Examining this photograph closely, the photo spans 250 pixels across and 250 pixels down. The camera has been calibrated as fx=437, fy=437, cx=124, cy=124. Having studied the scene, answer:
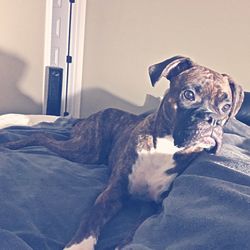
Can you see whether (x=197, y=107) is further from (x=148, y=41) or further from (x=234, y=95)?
(x=148, y=41)

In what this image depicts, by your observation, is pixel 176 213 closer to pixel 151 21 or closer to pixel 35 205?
pixel 35 205

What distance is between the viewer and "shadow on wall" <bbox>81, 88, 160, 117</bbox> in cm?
301

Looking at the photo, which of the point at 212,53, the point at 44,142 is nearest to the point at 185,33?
the point at 212,53

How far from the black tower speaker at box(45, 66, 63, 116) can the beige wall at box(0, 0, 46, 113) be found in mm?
79

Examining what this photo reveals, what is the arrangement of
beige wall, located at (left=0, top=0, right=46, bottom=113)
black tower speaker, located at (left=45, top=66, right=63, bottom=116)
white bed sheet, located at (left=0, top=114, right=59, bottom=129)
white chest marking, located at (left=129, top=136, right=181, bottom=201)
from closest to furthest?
white chest marking, located at (left=129, top=136, right=181, bottom=201), white bed sheet, located at (left=0, top=114, right=59, bottom=129), beige wall, located at (left=0, top=0, right=46, bottom=113), black tower speaker, located at (left=45, top=66, right=63, bottom=116)

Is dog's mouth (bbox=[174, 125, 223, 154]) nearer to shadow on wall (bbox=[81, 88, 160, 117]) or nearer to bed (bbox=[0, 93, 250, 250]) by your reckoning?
bed (bbox=[0, 93, 250, 250])

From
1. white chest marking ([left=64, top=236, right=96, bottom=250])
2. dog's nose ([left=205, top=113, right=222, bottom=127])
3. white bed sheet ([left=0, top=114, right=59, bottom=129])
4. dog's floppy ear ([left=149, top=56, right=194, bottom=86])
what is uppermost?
dog's floppy ear ([left=149, top=56, right=194, bottom=86])

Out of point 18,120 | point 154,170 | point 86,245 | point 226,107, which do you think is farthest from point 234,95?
point 18,120

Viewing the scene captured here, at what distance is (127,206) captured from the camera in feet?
5.33

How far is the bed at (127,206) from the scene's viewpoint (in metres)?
1.13

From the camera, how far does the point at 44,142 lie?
2.13m

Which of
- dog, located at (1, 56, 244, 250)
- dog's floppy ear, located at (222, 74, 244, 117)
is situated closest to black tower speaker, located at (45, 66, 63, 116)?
dog, located at (1, 56, 244, 250)

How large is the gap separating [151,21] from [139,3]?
142 mm

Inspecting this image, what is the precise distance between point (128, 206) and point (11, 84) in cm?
143
